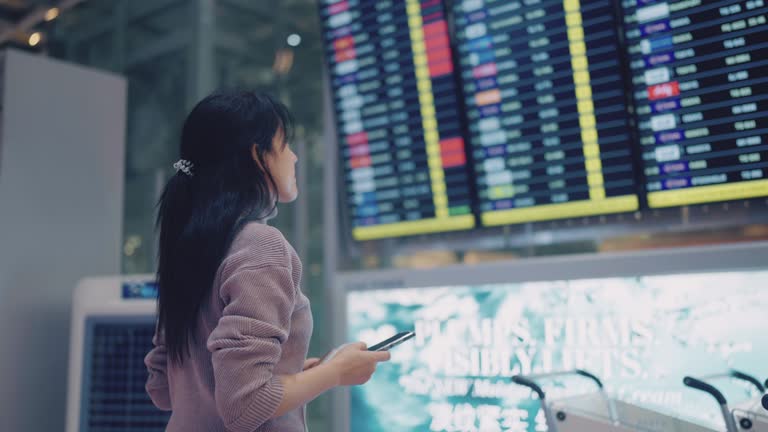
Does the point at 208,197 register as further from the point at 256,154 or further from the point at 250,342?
the point at 250,342

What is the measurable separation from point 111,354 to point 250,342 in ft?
5.96

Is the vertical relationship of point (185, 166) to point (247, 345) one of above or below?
above

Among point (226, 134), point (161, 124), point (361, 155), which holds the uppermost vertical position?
point (161, 124)

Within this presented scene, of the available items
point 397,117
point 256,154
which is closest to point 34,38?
point 397,117

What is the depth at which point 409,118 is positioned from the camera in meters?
2.77

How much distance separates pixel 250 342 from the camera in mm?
1216

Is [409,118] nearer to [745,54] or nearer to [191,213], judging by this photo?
[745,54]

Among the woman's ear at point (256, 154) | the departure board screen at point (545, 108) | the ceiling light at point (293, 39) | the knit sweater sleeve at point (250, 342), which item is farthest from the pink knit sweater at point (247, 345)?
the ceiling light at point (293, 39)

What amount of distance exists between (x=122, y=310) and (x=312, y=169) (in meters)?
1.29

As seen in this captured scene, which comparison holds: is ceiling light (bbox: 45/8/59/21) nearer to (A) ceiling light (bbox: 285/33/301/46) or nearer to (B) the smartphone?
(A) ceiling light (bbox: 285/33/301/46)

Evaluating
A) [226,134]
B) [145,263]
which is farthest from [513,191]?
[145,263]

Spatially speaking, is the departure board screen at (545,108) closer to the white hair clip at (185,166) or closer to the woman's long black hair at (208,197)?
the woman's long black hair at (208,197)

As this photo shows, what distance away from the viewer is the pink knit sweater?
4.00ft

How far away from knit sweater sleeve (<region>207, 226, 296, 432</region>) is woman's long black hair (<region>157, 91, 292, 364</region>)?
0.11m
